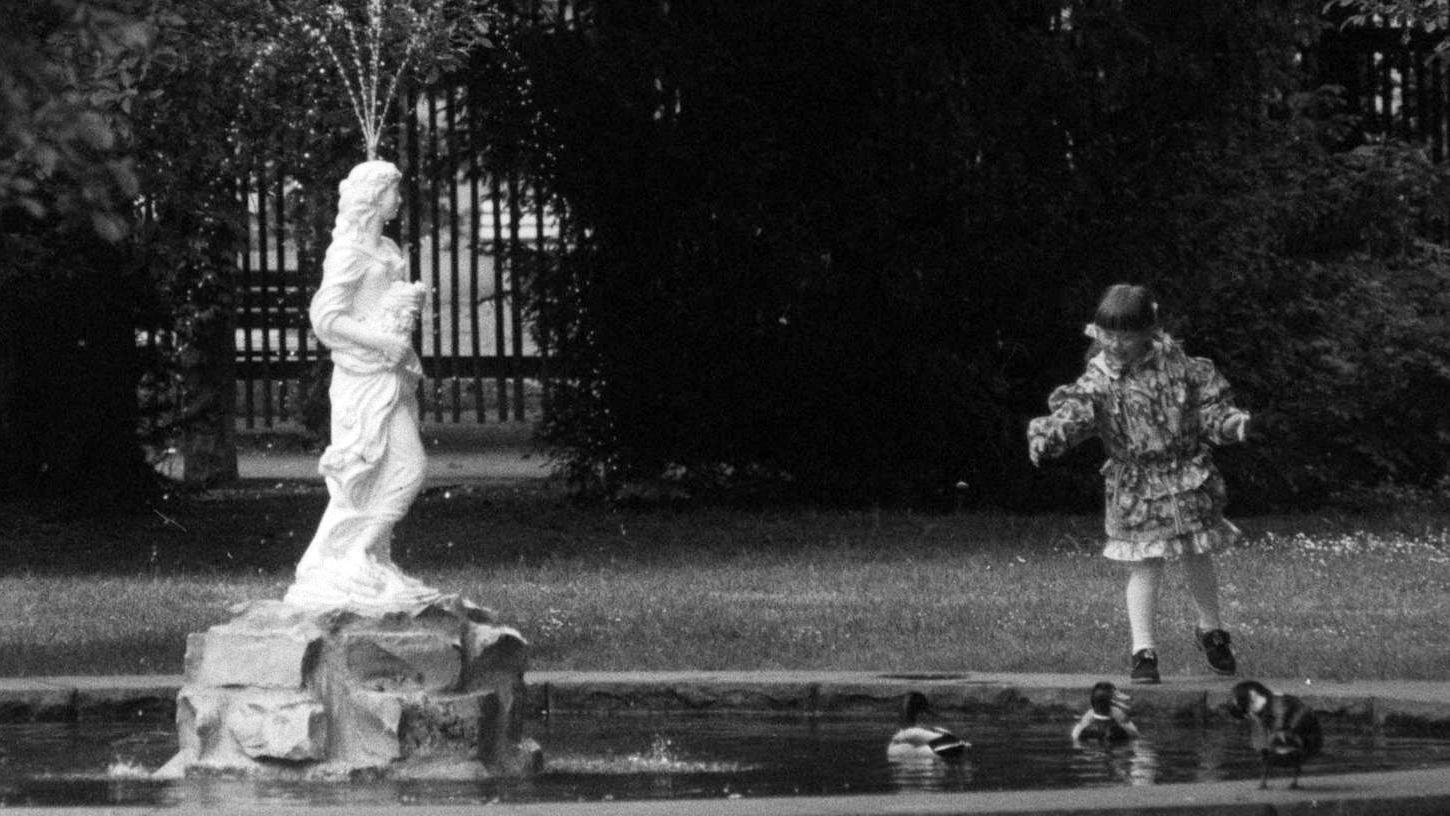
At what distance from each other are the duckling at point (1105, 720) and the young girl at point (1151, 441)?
114 centimetres

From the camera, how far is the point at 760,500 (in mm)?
19016

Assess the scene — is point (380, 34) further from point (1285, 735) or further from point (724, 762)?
point (1285, 735)

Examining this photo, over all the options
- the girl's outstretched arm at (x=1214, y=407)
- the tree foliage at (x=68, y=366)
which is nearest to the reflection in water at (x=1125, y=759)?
the girl's outstretched arm at (x=1214, y=407)

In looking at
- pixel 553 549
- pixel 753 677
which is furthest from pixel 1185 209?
pixel 753 677

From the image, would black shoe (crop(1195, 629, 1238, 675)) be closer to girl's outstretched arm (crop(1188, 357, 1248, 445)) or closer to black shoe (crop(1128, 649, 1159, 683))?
black shoe (crop(1128, 649, 1159, 683))

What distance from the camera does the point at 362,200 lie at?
9234 millimetres

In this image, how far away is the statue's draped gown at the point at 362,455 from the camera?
899 cm

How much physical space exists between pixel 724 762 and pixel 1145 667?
1.88 m

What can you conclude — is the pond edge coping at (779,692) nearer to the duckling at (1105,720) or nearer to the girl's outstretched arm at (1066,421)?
the duckling at (1105,720)

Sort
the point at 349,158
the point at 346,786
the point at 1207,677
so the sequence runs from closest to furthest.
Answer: the point at 346,786 → the point at 1207,677 → the point at 349,158

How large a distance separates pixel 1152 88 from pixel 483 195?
18.3ft

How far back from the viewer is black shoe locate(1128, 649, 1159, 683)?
33.0 ft

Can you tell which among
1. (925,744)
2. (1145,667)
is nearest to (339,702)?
(925,744)

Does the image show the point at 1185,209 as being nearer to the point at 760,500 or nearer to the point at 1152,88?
the point at 1152,88
